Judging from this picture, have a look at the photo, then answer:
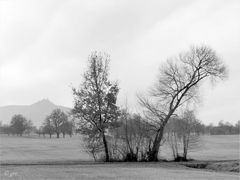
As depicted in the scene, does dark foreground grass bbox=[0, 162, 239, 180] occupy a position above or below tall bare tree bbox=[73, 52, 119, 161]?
below

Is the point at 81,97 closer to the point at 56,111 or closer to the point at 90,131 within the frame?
the point at 90,131

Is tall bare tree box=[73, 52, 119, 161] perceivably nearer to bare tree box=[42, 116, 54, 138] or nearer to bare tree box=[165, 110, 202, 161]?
bare tree box=[165, 110, 202, 161]

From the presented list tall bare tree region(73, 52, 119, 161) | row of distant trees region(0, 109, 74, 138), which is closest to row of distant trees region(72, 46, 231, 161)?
tall bare tree region(73, 52, 119, 161)

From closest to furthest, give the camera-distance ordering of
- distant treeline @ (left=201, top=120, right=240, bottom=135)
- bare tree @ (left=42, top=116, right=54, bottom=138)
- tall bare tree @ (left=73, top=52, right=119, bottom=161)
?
tall bare tree @ (left=73, top=52, right=119, bottom=161) < bare tree @ (left=42, top=116, right=54, bottom=138) < distant treeline @ (left=201, top=120, right=240, bottom=135)

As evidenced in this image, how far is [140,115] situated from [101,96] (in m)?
5.88

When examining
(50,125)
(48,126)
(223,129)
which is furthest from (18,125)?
(223,129)

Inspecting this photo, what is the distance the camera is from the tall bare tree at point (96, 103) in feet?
128

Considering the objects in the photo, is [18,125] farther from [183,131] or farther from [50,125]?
[183,131]

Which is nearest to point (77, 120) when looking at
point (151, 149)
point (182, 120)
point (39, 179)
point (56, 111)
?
point (151, 149)

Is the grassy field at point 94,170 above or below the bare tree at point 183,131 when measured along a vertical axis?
below

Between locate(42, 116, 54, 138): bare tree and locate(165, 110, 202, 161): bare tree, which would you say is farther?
locate(42, 116, 54, 138): bare tree

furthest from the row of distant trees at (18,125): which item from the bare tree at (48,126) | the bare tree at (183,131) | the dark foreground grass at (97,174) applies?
the dark foreground grass at (97,174)

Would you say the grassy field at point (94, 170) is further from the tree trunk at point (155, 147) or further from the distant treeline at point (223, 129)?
the distant treeline at point (223, 129)

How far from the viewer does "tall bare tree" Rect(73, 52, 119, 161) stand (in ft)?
128
